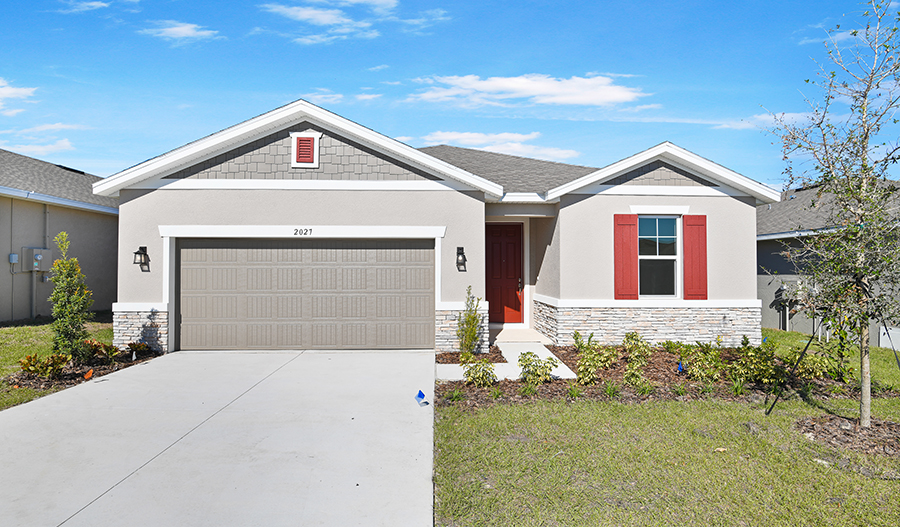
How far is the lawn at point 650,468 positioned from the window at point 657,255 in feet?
13.8

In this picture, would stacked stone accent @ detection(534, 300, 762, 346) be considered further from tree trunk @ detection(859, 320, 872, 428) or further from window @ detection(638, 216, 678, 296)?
tree trunk @ detection(859, 320, 872, 428)

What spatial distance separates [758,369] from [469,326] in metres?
4.40

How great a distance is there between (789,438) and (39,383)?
9.39 m

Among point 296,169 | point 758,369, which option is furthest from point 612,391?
point 296,169

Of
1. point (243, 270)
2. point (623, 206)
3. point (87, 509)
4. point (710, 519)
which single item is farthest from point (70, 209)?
point (710, 519)

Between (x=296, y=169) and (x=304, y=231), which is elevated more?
(x=296, y=169)

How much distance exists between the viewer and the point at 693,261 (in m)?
9.74

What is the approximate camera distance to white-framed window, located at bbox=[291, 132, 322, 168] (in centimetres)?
891

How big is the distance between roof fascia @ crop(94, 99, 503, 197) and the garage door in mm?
1396

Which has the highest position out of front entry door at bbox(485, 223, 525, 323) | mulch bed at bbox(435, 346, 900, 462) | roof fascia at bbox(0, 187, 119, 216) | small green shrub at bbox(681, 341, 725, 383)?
roof fascia at bbox(0, 187, 119, 216)

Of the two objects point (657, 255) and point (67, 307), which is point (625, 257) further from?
point (67, 307)

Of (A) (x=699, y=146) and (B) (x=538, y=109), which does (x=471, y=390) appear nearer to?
(A) (x=699, y=146)

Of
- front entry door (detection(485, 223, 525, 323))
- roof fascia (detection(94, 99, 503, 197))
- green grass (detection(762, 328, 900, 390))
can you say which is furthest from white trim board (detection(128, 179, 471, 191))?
green grass (detection(762, 328, 900, 390))

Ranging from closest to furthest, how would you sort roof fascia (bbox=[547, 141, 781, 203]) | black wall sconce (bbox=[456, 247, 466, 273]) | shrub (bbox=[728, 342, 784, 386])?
shrub (bbox=[728, 342, 784, 386])
black wall sconce (bbox=[456, 247, 466, 273])
roof fascia (bbox=[547, 141, 781, 203])
